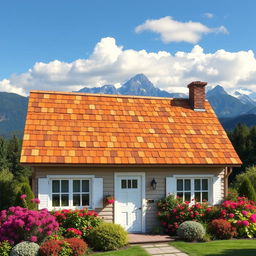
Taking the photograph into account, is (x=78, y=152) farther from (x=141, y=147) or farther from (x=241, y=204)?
(x=241, y=204)

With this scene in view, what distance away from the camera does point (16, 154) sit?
46719mm

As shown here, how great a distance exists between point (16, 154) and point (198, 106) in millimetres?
36897

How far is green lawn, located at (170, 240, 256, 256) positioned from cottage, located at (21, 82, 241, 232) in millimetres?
2334

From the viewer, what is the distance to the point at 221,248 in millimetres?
10023

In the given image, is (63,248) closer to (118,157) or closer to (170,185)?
(118,157)

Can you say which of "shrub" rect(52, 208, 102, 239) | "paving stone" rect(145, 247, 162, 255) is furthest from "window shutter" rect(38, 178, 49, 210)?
"paving stone" rect(145, 247, 162, 255)

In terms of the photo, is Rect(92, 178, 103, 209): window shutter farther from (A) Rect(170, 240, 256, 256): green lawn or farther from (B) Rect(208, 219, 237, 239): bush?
(B) Rect(208, 219, 237, 239): bush

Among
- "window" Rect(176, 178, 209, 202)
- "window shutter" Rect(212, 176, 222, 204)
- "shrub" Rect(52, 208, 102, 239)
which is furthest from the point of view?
"window shutter" Rect(212, 176, 222, 204)

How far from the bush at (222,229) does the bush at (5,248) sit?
676cm

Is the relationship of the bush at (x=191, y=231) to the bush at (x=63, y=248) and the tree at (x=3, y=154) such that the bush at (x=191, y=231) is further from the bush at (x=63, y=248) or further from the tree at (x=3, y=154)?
the tree at (x=3, y=154)

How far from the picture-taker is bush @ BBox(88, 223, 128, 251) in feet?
33.2

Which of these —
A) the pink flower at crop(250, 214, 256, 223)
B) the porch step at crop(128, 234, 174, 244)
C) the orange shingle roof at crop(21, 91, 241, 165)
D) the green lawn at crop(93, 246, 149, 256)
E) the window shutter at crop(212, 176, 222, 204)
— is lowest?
the porch step at crop(128, 234, 174, 244)

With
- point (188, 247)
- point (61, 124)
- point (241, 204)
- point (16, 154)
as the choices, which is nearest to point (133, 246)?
point (188, 247)

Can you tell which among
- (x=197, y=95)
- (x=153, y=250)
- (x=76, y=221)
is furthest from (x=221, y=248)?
(x=197, y=95)
